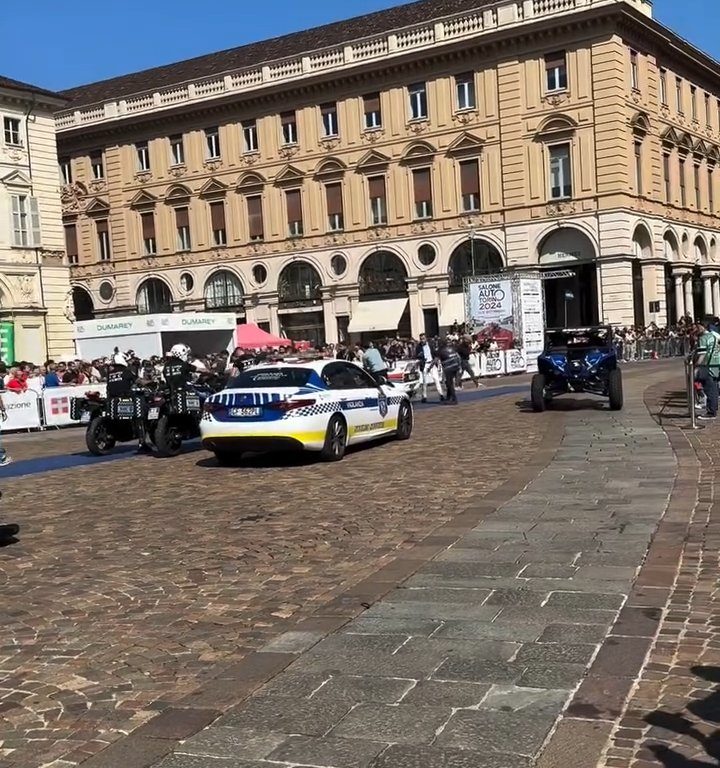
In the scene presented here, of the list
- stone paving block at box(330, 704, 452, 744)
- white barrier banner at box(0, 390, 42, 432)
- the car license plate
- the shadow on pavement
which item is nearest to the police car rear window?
the car license plate

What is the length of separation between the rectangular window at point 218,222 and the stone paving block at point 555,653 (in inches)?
1999

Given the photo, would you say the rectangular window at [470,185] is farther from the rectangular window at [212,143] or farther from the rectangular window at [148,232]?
the rectangular window at [148,232]

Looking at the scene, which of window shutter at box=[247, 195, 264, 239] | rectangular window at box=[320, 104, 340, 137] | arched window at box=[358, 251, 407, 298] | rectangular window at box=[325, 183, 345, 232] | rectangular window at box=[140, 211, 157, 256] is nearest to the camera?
arched window at box=[358, 251, 407, 298]

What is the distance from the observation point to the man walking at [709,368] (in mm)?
16375

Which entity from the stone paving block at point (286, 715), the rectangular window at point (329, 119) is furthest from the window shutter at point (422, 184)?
the stone paving block at point (286, 715)

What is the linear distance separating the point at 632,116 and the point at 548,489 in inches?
1522

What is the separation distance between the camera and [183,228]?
5588cm

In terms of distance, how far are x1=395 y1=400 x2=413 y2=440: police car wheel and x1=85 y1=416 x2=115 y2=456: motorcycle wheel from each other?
4.73 m

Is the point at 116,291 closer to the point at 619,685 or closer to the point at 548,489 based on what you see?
the point at 548,489

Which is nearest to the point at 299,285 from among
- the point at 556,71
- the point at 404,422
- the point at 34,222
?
the point at 34,222

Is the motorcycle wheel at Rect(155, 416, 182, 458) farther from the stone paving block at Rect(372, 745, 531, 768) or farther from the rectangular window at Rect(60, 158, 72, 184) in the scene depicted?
the rectangular window at Rect(60, 158, 72, 184)

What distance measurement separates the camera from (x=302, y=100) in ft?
169

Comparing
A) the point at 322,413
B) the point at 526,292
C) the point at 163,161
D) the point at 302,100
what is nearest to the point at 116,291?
the point at 163,161

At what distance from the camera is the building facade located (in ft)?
126
